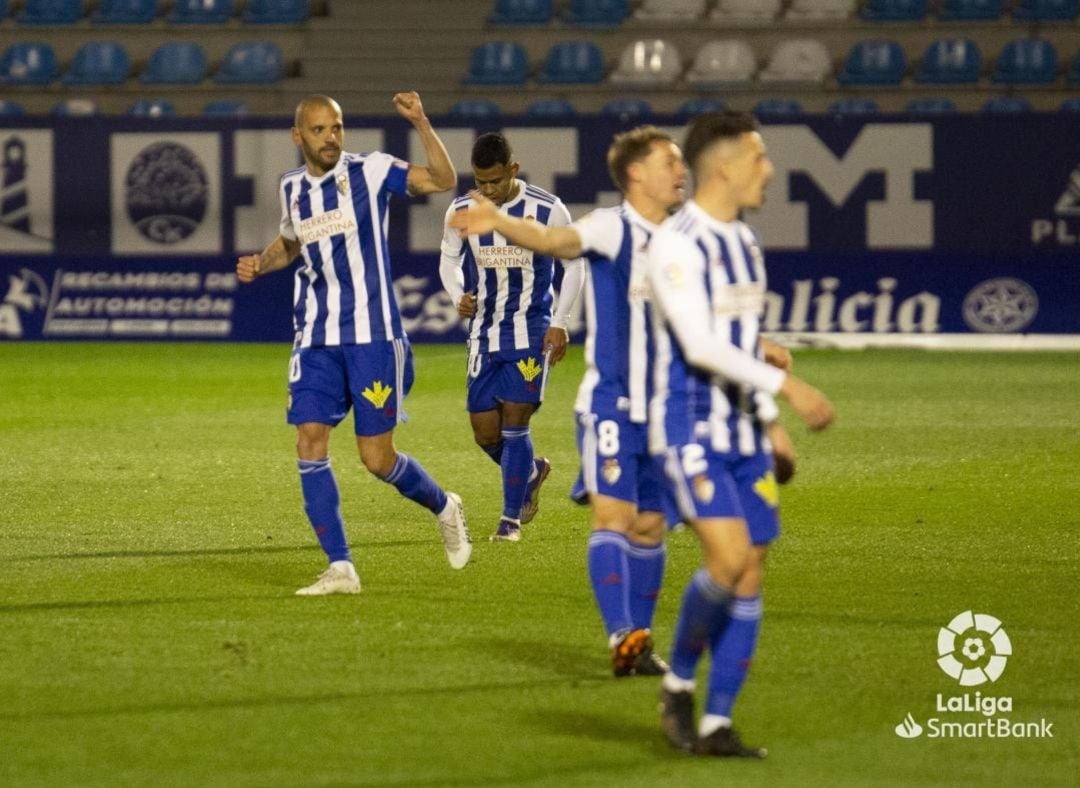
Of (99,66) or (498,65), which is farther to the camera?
(99,66)

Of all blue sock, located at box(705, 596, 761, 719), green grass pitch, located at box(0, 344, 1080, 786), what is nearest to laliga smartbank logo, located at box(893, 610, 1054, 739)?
green grass pitch, located at box(0, 344, 1080, 786)

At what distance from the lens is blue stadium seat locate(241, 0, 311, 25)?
23.8 m

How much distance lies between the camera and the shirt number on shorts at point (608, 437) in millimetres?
6035

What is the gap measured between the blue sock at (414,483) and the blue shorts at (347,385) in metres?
0.24

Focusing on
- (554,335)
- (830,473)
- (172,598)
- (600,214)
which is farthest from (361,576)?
(830,473)

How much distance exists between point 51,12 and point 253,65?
3232 mm

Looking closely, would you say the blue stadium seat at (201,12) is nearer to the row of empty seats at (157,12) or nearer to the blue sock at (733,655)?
the row of empty seats at (157,12)

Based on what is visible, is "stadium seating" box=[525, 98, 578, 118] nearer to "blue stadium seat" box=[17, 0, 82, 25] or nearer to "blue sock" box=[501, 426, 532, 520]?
"blue stadium seat" box=[17, 0, 82, 25]

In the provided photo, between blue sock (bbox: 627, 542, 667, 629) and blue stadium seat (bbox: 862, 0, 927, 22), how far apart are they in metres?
17.6

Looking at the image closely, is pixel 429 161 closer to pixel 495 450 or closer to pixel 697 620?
pixel 495 450

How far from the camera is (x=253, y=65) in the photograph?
915 inches

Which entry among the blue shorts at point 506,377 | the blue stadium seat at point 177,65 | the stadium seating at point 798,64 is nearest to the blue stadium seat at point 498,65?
the stadium seating at point 798,64

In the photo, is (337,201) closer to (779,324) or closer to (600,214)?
(600,214)

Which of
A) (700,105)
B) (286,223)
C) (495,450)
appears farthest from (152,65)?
(286,223)
